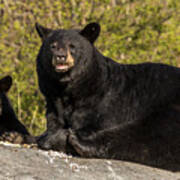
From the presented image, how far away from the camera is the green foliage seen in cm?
893

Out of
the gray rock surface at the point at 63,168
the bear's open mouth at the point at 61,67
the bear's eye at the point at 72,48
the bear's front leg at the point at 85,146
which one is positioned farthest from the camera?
the bear's eye at the point at 72,48

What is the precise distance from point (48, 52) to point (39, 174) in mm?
1485

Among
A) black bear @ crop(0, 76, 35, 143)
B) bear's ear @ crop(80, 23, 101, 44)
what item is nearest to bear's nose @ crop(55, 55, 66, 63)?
bear's ear @ crop(80, 23, 101, 44)

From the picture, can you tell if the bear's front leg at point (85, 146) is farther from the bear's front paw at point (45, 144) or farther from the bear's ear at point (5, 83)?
the bear's ear at point (5, 83)

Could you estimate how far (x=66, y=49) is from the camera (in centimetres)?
443

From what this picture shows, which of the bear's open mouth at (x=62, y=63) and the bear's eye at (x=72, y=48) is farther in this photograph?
the bear's eye at (x=72, y=48)

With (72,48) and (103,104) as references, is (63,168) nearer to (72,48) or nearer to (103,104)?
(103,104)

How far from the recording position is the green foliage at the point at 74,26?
893 centimetres

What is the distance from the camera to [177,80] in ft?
15.7

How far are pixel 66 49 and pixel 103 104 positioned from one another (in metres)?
0.72

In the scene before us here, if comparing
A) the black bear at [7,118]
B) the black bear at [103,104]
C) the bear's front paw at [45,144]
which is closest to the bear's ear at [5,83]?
the black bear at [7,118]

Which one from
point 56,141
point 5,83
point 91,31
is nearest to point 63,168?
point 56,141

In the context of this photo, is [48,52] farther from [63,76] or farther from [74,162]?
[74,162]

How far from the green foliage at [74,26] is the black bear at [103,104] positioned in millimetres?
3928
